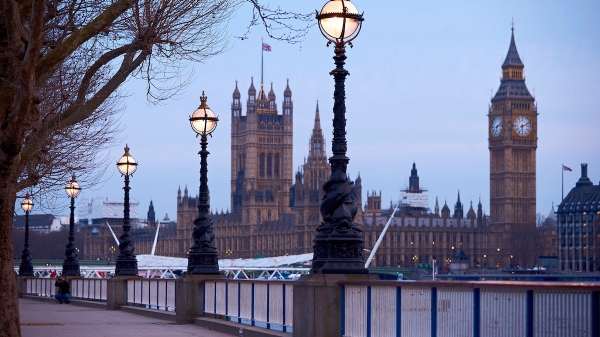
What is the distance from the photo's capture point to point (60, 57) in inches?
564

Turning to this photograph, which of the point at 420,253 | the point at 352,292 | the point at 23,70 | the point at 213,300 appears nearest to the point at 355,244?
the point at 352,292

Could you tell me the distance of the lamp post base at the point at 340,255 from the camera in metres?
14.7

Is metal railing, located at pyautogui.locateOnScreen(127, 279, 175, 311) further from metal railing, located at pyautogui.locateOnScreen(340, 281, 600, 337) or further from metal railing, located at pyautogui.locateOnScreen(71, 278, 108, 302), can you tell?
metal railing, located at pyautogui.locateOnScreen(340, 281, 600, 337)

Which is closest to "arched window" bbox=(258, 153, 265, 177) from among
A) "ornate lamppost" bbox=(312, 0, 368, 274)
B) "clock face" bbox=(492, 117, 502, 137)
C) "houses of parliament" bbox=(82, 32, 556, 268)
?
"houses of parliament" bbox=(82, 32, 556, 268)

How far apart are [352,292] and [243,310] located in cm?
610

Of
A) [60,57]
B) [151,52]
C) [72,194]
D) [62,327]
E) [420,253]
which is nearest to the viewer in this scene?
[60,57]

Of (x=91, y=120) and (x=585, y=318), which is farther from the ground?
(x=91, y=120)

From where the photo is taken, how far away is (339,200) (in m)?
14.8

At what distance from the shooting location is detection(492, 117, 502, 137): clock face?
177500mm

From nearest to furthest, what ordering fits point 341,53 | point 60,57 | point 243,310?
point 60,57, point 341,53, point 243,310

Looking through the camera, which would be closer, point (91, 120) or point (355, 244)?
point (355, 244)

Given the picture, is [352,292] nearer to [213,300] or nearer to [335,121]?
[335,121]

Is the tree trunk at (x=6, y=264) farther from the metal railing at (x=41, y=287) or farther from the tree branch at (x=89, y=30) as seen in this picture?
the metal railing at (x=41, y=287)

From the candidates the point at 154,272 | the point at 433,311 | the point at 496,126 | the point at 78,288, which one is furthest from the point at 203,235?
the point at 496,126
